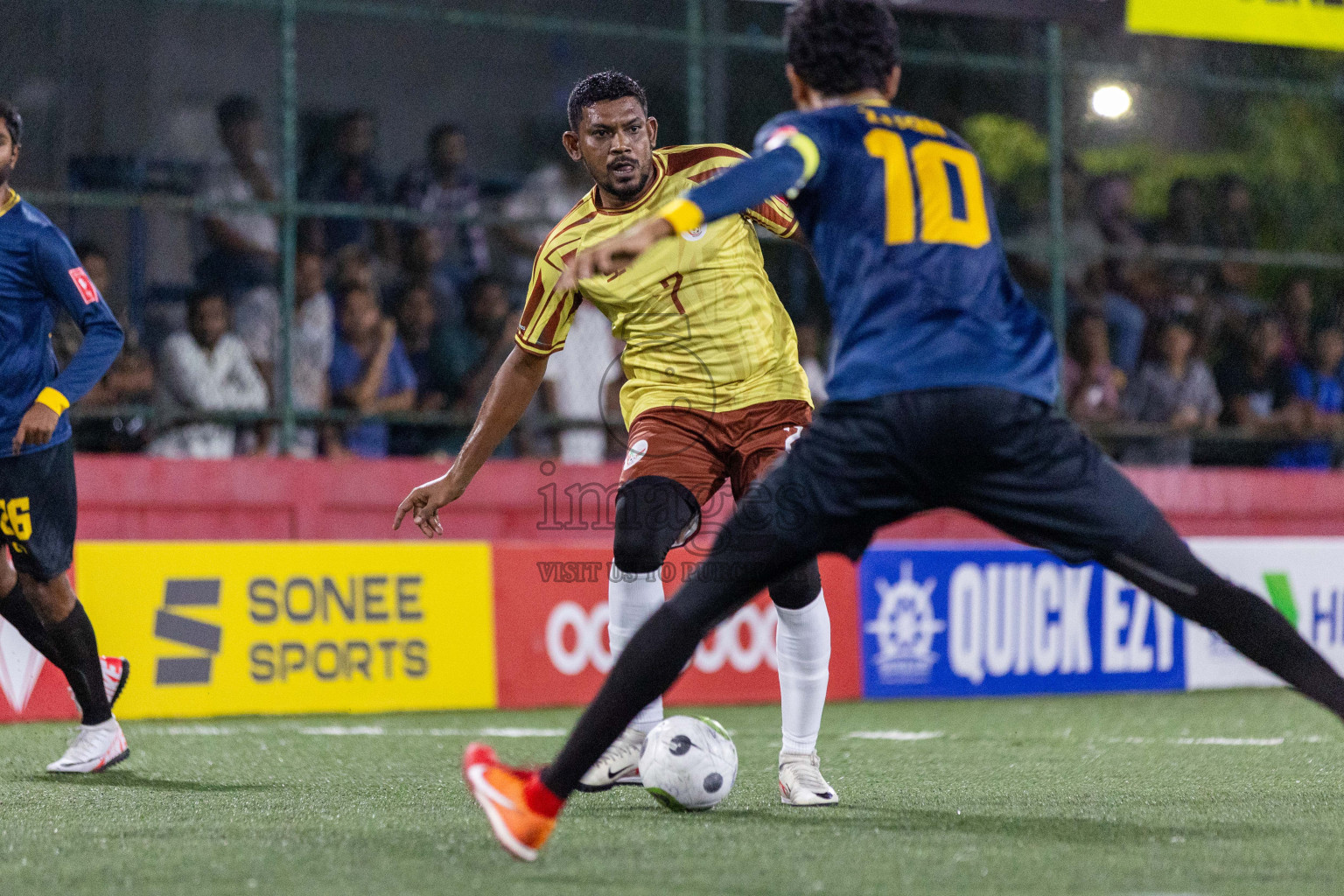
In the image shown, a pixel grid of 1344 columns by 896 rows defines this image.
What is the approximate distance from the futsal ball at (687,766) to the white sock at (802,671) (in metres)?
0.24

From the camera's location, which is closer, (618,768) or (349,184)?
(618,768)

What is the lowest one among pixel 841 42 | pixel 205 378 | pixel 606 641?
pixel 606 641

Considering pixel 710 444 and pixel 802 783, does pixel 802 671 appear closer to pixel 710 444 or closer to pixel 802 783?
pixel 802 783

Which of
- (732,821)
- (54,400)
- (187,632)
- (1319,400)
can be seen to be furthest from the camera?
(1319,400)

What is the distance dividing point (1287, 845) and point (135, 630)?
570 cm

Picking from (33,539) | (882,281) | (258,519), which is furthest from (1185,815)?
(258,519)

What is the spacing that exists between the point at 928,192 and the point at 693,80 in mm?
7423

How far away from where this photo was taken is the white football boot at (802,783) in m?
5.09

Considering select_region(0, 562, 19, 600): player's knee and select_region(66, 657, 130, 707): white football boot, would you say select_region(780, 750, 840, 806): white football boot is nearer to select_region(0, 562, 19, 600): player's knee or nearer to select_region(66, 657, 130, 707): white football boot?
select_region(66, 657, 130, 707): white football boot

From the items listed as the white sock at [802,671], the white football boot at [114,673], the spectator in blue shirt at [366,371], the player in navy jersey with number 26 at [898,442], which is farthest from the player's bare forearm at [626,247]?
the spectator in blue shirt at [366,371]

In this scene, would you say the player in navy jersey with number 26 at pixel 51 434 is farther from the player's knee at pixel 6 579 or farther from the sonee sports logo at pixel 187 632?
the sonee sports logo at pixel 187 632

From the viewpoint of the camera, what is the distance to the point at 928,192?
399 cm

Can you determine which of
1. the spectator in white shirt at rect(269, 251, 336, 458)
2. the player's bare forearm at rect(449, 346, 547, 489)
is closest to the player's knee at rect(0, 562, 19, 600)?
the player's bare forearm at rect(449, 346, 547, 489)

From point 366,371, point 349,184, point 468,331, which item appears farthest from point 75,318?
point 349,184
